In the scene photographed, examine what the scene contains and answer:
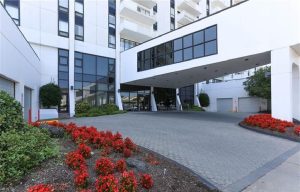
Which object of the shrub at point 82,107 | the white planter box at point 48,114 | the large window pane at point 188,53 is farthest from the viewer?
the shrub at point 82,107

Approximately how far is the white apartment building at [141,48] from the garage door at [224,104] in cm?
131

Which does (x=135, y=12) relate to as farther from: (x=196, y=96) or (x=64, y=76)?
(x=196, y=96)

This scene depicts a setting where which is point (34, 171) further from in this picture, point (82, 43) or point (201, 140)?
point (82, 43)

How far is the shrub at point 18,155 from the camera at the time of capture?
3.89 m

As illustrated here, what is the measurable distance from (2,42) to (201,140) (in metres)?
8.93

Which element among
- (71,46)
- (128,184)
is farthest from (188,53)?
(128,184)

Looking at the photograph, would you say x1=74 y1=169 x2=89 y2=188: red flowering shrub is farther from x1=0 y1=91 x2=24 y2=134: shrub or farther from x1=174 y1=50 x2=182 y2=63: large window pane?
x1=174 y1=50 x2=182 y2=63: large window pane

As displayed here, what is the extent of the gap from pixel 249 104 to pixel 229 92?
11.7 ft

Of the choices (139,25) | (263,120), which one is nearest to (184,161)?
(263,120)

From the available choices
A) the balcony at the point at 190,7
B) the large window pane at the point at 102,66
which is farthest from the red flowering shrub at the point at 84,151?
the balcony at the point at 190,7

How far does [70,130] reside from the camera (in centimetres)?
770

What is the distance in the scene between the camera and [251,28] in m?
14.7

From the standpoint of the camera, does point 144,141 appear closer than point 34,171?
No

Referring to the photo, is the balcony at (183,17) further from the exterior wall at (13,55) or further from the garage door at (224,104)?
the exterior wall at (13,55)
